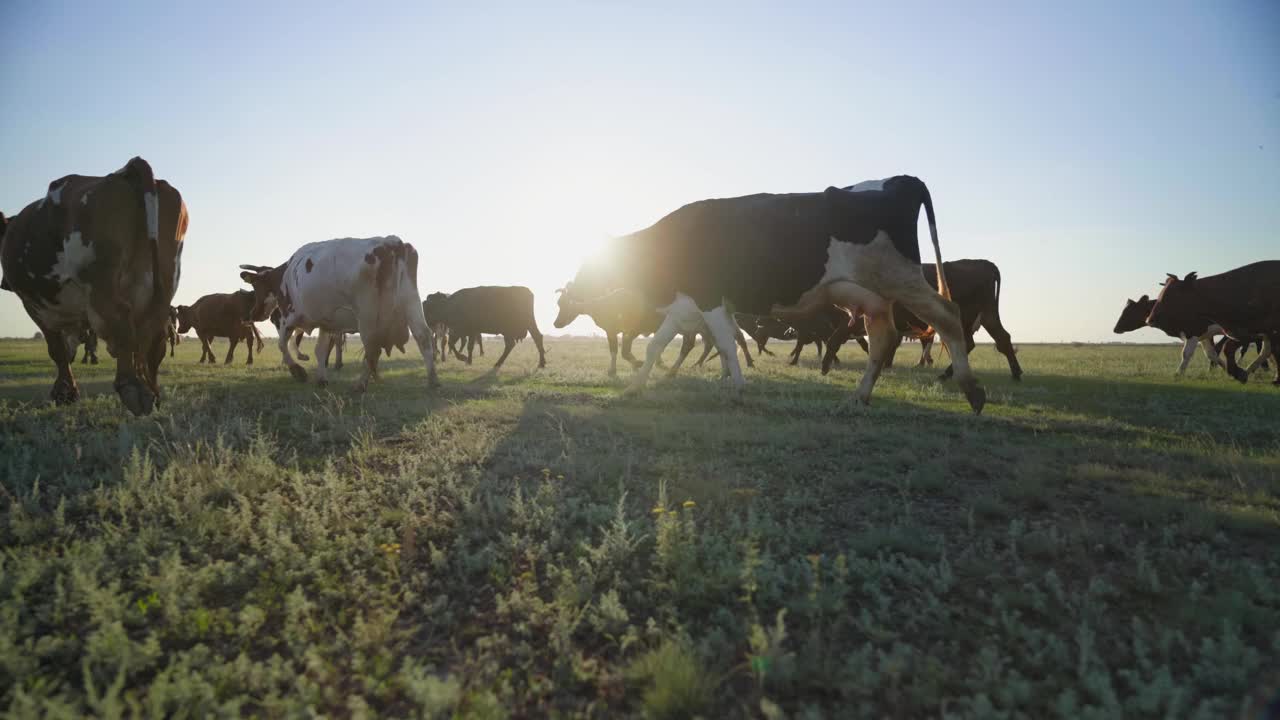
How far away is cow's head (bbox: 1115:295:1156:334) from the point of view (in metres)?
17.9

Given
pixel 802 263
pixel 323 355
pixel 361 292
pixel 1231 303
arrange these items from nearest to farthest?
pixel 802 263, pixel 361 292, pixel 323 355, pixel 1231 303

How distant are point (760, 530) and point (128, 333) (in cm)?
Result: 594

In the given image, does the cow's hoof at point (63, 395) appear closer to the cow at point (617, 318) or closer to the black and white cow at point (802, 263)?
the black and white cow at point (802, 263)

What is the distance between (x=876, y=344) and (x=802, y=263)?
72.7 inches

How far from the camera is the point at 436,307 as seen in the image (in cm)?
2369

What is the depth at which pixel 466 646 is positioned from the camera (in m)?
2.38

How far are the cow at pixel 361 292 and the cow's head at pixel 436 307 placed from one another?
1195 cm

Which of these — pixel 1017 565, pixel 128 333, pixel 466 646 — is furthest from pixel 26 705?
pixel 128 333

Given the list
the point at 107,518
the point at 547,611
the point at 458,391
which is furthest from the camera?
the point at 458,391

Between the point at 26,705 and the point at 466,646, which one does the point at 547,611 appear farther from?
the point at 26,705

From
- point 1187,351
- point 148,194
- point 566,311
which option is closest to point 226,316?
point 566,311

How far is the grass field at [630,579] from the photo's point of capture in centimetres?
203

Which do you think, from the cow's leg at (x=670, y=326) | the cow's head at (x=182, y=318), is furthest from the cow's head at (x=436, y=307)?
the cow's leg at (x=670, y=326)

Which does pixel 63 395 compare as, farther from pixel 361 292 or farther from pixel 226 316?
pixel 226 316
